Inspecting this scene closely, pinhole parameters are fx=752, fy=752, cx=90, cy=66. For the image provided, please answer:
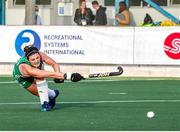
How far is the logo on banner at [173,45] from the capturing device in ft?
66.1

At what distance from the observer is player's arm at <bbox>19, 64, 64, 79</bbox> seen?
41.0 ft

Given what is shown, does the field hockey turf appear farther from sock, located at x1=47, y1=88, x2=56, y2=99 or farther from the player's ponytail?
the player's ponytail

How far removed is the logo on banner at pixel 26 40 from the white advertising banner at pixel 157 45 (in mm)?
2702

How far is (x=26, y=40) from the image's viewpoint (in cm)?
2059

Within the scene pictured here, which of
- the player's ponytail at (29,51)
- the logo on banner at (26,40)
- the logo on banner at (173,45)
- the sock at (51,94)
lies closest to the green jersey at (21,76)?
the player's ponytail at (29,51)

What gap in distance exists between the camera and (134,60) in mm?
20375

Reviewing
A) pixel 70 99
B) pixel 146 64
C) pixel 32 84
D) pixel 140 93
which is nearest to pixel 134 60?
pixel 146 64

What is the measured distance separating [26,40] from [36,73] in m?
8.06

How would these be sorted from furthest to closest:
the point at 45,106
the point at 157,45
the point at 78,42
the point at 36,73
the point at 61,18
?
the point at 61,18 < the point at 78,42 < the point at 157,45 < the point at 45,106 < the point at 36,73

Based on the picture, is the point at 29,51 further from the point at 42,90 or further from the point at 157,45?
the point at 157,45

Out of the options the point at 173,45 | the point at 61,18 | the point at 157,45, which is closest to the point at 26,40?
the point at 157,45

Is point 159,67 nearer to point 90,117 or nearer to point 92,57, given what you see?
point 92,57

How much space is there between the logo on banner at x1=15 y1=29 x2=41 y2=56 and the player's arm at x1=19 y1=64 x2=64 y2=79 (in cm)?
777

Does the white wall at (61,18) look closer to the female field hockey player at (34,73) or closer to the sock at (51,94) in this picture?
the sock at (51,94)
